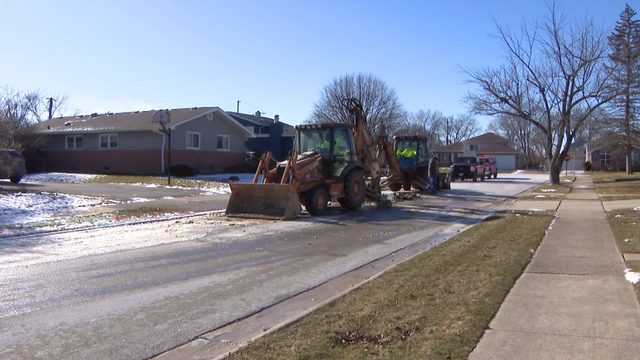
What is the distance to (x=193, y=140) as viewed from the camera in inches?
1395

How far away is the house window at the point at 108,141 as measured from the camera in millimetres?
35781

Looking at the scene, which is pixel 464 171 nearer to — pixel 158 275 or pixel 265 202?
pixel 265 202

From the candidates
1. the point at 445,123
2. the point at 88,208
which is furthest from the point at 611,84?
the point at 445,123

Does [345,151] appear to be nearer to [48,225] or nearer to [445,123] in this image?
[48,225]

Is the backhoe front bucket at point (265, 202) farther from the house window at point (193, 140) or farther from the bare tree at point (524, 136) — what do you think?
the bare tree at point (524, 136)

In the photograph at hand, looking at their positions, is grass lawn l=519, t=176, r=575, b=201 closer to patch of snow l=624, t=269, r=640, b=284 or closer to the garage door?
patch of snow l=624, t=269, r=640, b=284

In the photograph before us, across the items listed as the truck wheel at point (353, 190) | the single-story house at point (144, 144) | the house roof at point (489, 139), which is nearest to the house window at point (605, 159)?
the house roof at point (489, 139)

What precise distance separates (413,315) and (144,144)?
103 ft

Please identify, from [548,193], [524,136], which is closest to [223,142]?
[548,193]

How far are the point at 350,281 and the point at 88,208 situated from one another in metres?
11.4

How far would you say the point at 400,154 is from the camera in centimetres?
2655

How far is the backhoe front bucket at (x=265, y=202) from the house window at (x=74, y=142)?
26112 millimetres

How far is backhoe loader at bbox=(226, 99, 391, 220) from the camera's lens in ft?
49.4

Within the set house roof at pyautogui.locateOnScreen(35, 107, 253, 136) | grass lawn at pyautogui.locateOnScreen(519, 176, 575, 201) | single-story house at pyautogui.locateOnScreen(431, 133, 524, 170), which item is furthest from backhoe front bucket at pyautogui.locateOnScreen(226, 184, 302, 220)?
single-story house at pyautogui.locateOnScreen(431, 133, 524, 170)
